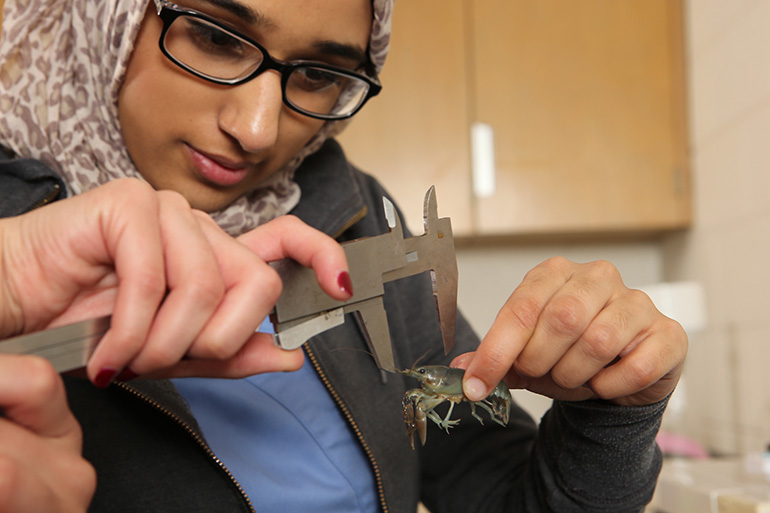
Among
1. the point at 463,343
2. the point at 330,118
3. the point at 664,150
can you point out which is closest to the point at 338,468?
the point at 463,343

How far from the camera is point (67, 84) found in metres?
0.99

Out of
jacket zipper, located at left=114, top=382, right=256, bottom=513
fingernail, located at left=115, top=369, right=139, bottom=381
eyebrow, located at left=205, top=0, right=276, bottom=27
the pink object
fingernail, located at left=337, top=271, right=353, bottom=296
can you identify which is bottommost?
the pink object

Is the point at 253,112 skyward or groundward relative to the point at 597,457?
skyward

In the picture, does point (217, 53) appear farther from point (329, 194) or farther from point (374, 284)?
point (374, 284)

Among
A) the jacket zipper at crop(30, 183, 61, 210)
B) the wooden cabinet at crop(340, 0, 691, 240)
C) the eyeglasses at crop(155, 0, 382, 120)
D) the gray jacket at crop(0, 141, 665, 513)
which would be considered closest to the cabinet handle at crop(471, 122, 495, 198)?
the wooden cabinet at crop(340, 0, 691, 240)

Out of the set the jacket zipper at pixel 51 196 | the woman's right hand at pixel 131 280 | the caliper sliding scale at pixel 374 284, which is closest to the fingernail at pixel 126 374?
the woman's right hand at pixel 131 280

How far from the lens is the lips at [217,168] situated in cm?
93

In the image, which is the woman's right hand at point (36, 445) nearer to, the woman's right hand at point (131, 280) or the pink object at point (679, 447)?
the woman's right hand at point (131, 280)

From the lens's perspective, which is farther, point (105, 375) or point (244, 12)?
point (244, 12)

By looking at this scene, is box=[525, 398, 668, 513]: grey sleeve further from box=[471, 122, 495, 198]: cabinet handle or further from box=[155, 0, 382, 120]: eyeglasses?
box=[471, 122, 495, 198]: cabinet handle

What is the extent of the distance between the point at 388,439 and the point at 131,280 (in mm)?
662

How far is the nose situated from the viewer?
0.89 m

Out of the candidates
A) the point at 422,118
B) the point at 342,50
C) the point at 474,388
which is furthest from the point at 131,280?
the point at 422,118

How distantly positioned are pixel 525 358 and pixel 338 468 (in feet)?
1.25
